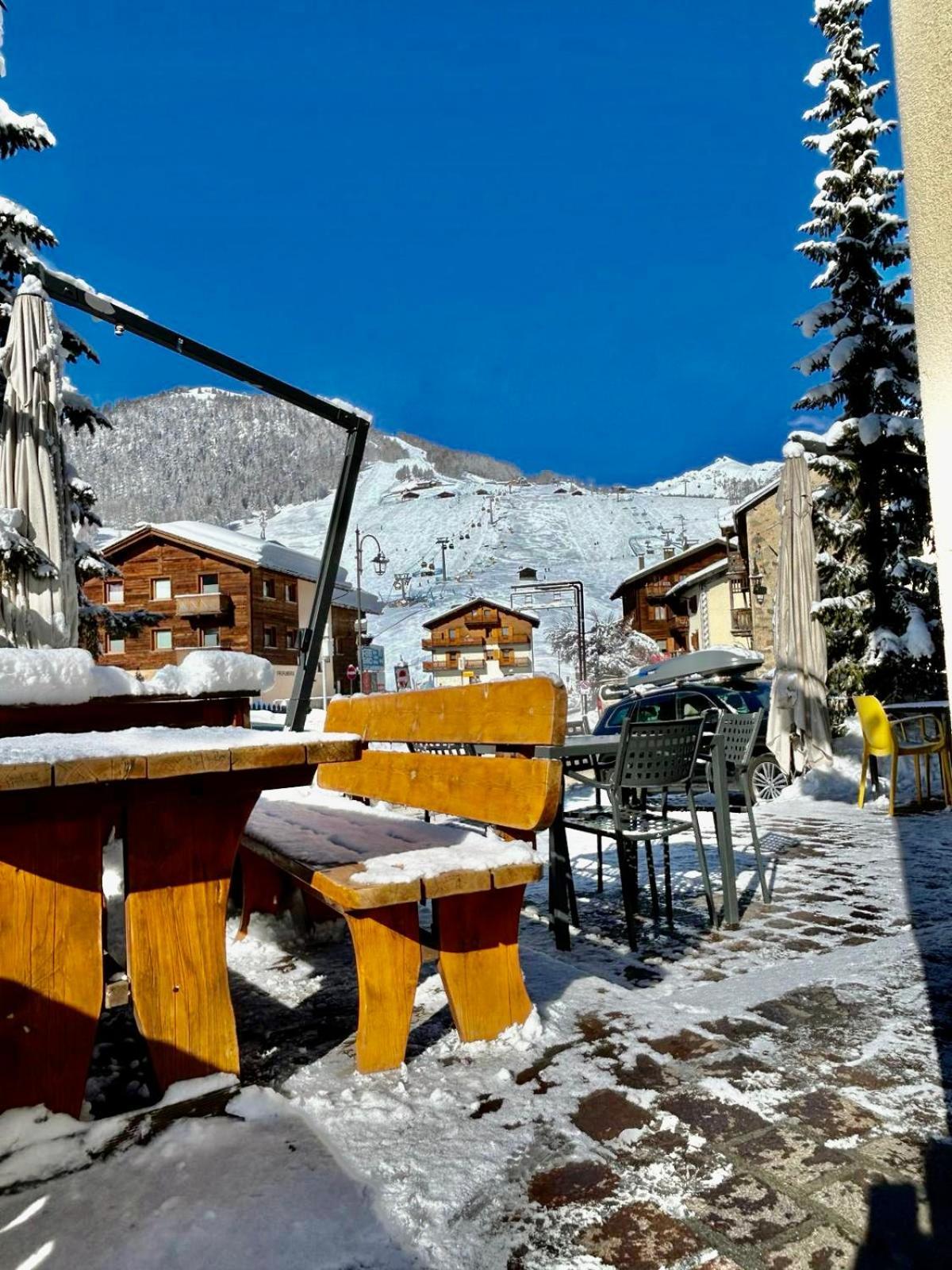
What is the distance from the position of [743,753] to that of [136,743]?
3.49m

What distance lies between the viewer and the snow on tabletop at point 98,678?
211cm

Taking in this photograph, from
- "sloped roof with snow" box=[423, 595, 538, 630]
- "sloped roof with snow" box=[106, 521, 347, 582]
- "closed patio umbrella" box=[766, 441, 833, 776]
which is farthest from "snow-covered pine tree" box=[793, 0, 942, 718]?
"sloped roof with snow" box=[423, 595, 538, 630]

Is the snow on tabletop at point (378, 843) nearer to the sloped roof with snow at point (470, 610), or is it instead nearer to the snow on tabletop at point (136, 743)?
the snow on tabletop at point (136, 743)

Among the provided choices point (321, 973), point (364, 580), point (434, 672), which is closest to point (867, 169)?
point (321, 973)

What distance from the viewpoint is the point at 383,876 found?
7.40 feet

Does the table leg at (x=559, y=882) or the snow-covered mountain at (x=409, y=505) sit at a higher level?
the snow-covered mountain at (x=409, y=505)

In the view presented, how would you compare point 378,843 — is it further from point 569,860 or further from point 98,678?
point 569,860

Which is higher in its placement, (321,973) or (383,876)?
(383,876)

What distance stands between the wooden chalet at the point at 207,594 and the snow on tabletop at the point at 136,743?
123 feet

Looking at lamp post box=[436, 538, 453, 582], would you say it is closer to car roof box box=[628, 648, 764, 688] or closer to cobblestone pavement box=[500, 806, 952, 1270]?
car roof box box=[628, 648, 764, 688]

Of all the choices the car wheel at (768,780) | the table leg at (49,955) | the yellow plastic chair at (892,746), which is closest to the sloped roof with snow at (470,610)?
the car wheel at (768,780)

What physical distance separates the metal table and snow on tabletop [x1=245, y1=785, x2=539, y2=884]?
2.19ft

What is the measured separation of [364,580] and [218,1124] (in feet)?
335

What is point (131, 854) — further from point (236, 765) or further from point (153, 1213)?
point (153, 1213)
